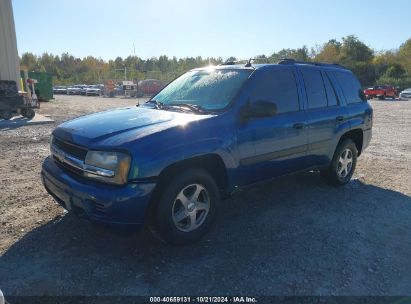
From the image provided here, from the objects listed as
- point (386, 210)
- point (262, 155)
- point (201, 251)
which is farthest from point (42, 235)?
point (386, 210)

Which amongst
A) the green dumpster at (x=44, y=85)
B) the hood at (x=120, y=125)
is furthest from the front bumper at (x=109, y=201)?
the green dumpster at (x=44, y=85)

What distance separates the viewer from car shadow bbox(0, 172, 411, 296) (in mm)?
3062

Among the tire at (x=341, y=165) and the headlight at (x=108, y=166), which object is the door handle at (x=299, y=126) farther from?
the headlight at (x=108, y=166)

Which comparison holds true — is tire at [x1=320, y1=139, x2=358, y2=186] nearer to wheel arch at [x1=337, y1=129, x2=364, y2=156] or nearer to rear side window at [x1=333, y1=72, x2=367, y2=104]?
wheel arch at [x1=337, y1=129, x2=364, y2=156]

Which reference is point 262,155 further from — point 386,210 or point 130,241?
point 386,210

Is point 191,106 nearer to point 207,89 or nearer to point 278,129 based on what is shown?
point 207,89

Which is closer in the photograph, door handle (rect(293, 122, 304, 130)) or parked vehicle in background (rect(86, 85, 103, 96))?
door handle (rect(293, 122, 304, 130))

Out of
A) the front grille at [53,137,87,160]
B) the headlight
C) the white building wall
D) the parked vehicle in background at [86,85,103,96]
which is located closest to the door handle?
the headlight

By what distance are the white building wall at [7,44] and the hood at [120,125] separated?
49.6 ft

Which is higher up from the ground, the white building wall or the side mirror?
the white building wall

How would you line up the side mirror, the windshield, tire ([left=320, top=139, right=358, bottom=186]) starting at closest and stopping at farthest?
1. the side mirror
2. the windshield
3. tire ([left=320, top=139, right=358, bottom=186])

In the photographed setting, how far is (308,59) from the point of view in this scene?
197 ft

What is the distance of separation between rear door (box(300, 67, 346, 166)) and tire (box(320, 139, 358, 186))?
23 cm

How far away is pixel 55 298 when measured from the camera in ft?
9.37
